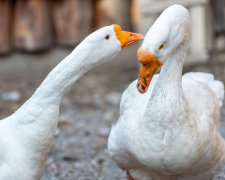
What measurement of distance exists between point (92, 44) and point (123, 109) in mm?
737

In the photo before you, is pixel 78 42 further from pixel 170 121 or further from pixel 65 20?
pixel 170 121

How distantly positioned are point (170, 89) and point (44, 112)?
80 cm

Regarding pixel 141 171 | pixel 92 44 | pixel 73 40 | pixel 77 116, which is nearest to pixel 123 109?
pixel 141 171

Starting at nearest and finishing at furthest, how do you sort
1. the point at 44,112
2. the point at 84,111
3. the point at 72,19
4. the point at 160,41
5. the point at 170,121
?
the point at 160,41
the point at 44,112
the point at 170,121
the point at 84,111
the point at 72,19

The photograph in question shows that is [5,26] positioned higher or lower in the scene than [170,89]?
lower

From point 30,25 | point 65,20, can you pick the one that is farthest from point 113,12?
point 30,25

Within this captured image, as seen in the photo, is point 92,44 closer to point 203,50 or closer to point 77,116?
point 77,116

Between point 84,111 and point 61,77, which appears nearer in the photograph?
point 61,77

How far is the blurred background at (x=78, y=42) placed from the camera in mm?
5512

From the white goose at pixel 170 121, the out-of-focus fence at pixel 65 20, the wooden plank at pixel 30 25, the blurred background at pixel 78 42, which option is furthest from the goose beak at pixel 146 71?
the wooden plank at pixel 30 25

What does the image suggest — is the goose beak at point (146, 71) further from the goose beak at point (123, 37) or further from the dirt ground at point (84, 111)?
the dirt ground at point (84, 111)

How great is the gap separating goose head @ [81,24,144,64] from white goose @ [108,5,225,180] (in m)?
0.22

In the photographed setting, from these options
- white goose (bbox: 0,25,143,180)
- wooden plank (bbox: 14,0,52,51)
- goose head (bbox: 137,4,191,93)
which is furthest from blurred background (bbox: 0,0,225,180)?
goose head (bbox: 137,4,191,93)

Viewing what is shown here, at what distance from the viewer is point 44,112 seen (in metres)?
2.36
